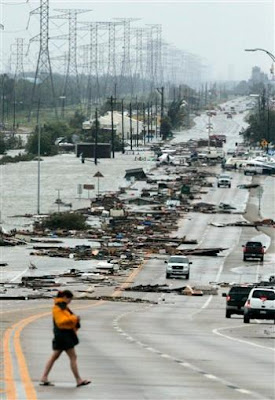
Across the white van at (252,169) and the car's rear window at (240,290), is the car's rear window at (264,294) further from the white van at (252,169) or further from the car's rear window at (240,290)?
the white van at (252,169)

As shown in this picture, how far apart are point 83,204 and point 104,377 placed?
3353 inches

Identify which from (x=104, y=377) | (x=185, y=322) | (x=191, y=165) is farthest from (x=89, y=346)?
(x=191, y=165)

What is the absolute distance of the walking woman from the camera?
1631 cm

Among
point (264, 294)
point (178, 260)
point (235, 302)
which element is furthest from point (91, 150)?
point (264, 294)

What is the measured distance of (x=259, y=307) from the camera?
116 ft

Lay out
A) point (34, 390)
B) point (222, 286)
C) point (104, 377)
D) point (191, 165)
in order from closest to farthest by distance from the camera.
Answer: point (34, 390) → point (104, 377) → point (222, 286) → point (191, 165)

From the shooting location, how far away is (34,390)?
16.0 meters

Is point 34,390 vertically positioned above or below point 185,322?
above

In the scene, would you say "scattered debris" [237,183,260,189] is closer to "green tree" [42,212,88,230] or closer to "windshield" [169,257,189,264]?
"green tree" [42,212,88,230]

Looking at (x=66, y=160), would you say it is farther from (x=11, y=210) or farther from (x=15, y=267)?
(x=15, y=267)

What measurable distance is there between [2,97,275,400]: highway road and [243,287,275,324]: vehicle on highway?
0.85 ft

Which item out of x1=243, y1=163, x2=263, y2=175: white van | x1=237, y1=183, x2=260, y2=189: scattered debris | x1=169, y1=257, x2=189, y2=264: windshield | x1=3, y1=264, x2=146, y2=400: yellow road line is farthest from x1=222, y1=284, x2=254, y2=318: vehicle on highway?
x1=243, y1=163, x2=263, y2=175: white van

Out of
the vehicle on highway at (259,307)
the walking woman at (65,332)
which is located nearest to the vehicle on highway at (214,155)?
the vehicle on highway at (259,307)

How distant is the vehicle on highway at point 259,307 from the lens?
35.0m
